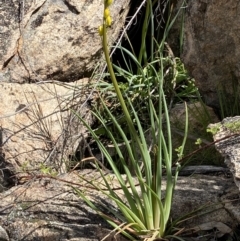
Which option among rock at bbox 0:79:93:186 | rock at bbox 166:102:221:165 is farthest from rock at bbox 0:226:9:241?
rock at bbox 166:102:221:165

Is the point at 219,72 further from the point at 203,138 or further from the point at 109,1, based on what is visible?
the point at 109,1

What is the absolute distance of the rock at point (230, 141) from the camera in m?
2.89

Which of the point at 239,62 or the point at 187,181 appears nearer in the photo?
the point at 187,181

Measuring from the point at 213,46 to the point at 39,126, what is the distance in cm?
108

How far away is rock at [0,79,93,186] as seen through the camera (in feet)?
12.9

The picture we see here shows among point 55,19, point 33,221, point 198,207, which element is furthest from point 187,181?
point 55,19

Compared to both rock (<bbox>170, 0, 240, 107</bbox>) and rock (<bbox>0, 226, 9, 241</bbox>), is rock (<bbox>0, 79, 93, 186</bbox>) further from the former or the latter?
rock (<bbox>170, 0, 240, 107</bbox>)

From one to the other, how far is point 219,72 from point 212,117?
256 millimetres

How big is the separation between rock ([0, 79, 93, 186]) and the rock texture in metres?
0.65

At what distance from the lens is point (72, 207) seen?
3352 mm

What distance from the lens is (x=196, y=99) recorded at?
4.23 meters

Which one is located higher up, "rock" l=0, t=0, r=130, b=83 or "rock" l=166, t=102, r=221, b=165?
"rock" l=0, t=0, r=130, b=83

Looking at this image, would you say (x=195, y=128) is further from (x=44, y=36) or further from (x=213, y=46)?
(x=44, y=36)

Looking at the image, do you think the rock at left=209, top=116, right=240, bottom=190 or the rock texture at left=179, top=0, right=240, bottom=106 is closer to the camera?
the rock at left=209, top=116, right=240, bottom=190
